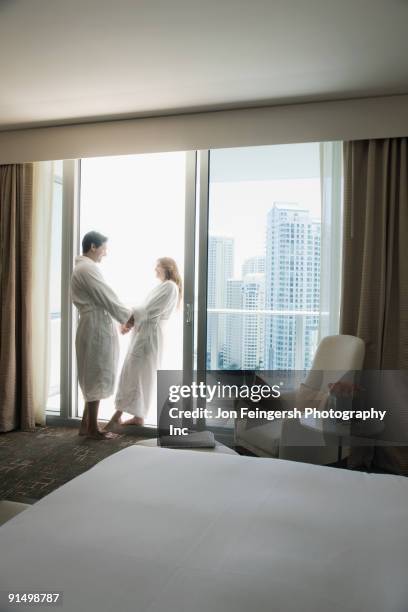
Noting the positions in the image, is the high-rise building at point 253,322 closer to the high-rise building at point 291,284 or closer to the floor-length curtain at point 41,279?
the high-rise building at point 291,284

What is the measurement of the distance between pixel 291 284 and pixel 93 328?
158 cm

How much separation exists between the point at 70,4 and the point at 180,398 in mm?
2545

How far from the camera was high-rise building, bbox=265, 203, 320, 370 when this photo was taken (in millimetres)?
3525

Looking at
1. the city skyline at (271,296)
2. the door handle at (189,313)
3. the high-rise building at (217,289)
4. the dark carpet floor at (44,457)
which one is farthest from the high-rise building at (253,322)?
the dark carpet floor at (44,457)

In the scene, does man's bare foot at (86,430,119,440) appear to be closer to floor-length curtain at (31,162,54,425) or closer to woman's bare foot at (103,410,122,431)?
woman's bare foot at (103,410,122,431)

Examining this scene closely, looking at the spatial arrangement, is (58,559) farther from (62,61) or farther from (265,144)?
(265,144)

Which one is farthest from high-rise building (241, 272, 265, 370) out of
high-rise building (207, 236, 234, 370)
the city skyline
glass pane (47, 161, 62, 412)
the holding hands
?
glass pane (47, 161, 62, 412)

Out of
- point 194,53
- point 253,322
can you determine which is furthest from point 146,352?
point 194,53

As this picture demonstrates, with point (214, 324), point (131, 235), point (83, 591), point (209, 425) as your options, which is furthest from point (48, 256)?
point (83, 591)

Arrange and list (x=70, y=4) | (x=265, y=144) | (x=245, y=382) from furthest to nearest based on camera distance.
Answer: (x=265, y=144) → (x=245, y=382) → (x=70, y=4)

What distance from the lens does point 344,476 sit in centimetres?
176

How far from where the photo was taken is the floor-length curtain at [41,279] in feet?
13.6

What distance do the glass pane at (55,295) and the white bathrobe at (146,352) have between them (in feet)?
2.44

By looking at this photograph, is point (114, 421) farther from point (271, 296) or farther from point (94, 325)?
point (271, 296)
